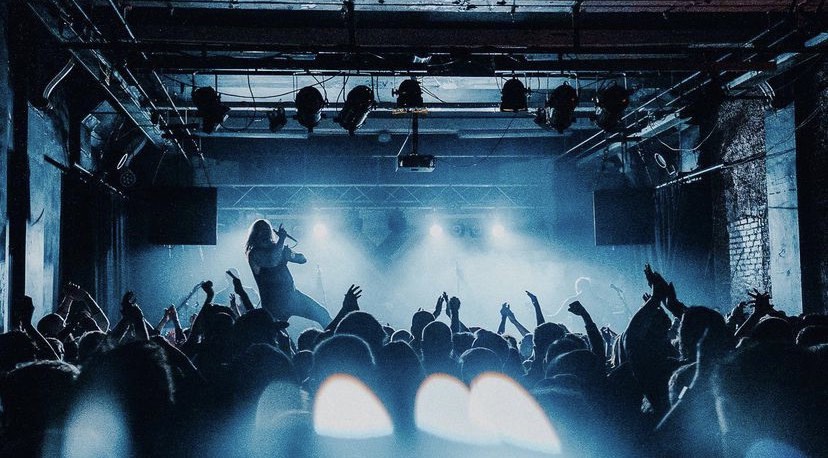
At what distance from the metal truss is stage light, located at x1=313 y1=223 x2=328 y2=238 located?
1807mm

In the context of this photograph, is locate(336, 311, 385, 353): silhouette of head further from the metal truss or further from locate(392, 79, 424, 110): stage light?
the metal truss

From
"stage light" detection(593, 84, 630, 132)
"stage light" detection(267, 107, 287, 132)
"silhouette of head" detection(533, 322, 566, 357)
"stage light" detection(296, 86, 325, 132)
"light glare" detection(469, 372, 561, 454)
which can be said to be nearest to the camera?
"light glare" detection(469, 372, 561, 454)

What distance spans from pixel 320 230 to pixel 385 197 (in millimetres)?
2676

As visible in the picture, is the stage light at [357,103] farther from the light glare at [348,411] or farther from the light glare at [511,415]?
the light glare at [348,411]

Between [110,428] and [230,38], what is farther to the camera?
[230,38]

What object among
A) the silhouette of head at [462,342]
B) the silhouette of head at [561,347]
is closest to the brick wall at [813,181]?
the silhouette of head at [462,342]

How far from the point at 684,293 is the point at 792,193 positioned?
3.80 metres

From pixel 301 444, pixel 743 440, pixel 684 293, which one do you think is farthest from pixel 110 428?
pixel 684 293

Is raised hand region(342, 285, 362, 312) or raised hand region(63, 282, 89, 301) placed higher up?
raised hand region(63, 282, 89, 301)

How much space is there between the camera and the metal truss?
46.5 feet

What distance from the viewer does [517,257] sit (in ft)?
52.9

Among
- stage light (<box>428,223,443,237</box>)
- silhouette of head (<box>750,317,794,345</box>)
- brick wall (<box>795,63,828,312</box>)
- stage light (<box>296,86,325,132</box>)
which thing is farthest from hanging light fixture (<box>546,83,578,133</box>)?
stage light (<box>428,223,443,237</box>)

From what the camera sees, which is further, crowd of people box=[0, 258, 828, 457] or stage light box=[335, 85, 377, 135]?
stage light box=[335, 85, 377, 135]

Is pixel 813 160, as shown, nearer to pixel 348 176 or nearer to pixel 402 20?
pixel 402 20
